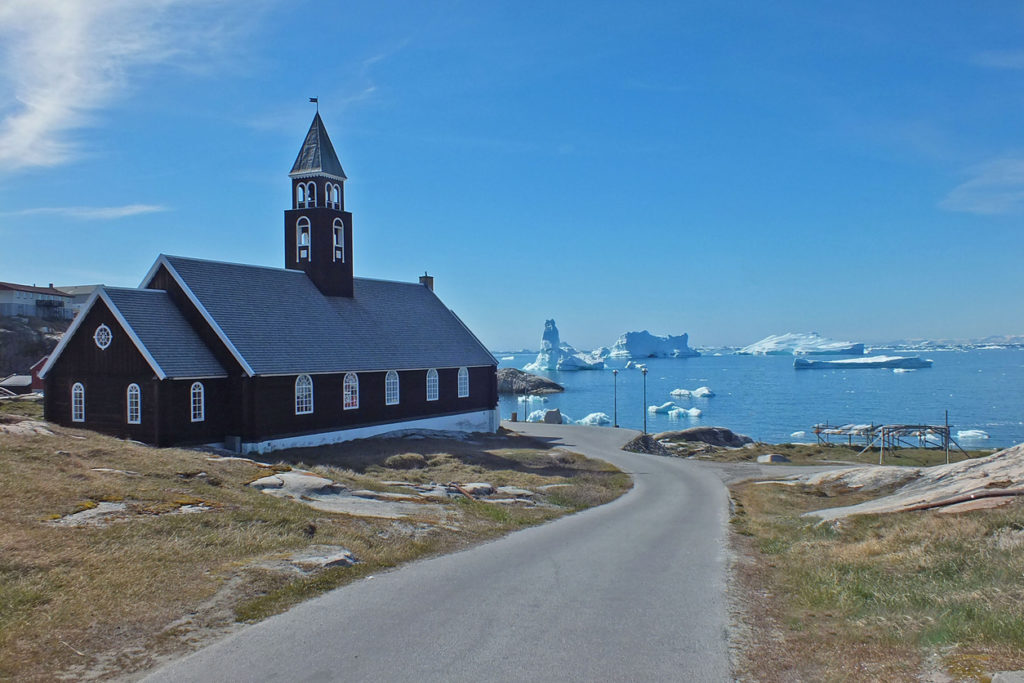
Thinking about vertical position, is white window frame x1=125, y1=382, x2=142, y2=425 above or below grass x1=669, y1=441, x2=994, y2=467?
above

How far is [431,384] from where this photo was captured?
48.7 m

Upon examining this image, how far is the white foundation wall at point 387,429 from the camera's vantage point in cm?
3675

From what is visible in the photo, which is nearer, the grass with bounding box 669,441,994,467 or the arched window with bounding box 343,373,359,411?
the arched window with bounding box 343,373,359,411

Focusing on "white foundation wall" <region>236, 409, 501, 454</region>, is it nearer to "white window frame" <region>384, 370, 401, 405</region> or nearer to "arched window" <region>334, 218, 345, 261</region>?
"white window frame" <region>384, 370, 401, 405</region>

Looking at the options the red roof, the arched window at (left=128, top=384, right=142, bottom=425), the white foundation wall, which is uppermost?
the red roof

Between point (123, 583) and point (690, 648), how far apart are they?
27.9 feet

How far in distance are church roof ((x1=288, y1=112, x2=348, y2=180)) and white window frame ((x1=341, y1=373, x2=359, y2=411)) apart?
472 inches

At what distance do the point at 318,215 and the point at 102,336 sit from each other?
13.9 metres

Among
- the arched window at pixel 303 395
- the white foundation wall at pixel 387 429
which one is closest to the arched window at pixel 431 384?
the white foundation wall at pixel 387 429

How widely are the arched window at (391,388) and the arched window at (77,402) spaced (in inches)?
600

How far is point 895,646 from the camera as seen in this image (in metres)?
9.90

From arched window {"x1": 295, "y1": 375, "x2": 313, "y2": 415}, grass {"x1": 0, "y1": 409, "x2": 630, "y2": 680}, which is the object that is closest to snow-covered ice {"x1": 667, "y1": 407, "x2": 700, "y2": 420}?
arched window {"x1": 295, "y1": 375, "x2": 313, "y2": 415}

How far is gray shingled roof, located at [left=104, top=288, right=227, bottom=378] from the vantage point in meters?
34.2

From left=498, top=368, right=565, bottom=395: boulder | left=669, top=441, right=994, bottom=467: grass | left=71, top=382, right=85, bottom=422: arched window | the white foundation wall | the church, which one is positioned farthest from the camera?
left=498, top=368, right=565, bottom=395: boulder
